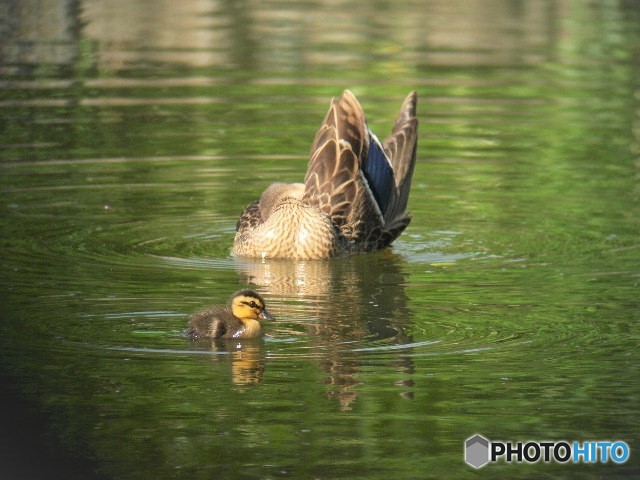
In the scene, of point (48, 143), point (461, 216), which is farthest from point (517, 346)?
point (48, 143)

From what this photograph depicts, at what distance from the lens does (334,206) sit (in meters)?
12.9

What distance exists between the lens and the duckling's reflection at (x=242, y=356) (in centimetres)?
→ 895

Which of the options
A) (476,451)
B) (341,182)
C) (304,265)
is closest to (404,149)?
(341,182)

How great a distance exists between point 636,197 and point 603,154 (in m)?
2.13

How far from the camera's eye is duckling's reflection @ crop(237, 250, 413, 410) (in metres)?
9.18

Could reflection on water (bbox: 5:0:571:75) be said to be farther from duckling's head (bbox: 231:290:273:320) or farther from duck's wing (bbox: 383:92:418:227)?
duckling's head (bbox: 231:290:273:320)

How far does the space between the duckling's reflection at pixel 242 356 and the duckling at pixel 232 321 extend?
40 mm

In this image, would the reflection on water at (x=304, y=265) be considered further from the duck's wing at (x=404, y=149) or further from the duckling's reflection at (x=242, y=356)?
the duck's wing at (x=404, y=149)

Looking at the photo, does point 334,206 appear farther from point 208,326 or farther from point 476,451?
point 476,451

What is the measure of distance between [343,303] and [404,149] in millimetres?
3537

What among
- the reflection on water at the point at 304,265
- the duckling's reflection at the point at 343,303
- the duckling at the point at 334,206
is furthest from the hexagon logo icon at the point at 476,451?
the duckling at the point at 334,206

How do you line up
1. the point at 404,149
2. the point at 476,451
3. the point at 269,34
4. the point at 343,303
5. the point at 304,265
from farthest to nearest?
the point at 269,34
the point at 404,149
the point at 304,265
the point at 343,303
the point at 476,451

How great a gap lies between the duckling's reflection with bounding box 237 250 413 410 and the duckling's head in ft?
1.23

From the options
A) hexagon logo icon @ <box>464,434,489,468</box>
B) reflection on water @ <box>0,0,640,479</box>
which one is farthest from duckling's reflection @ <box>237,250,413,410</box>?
hexagon logo icon @ <box>464,434,489,468</box>
